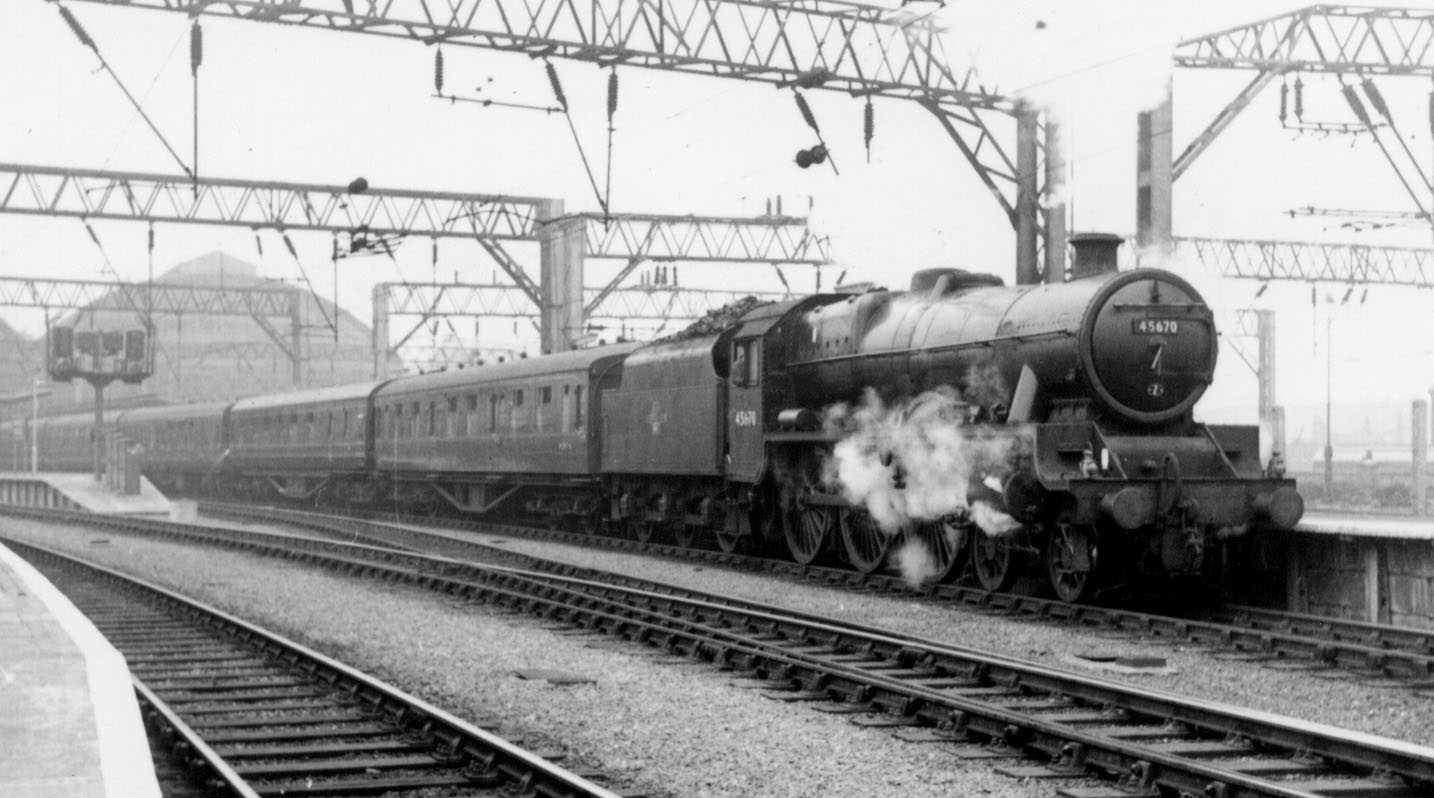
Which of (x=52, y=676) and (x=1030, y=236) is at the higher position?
(x=1030, y=236)

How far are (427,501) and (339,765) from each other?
2646 centimetres

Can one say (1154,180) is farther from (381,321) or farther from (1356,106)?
(381,321)

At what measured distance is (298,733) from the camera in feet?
28.6

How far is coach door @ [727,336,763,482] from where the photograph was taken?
60.7ft

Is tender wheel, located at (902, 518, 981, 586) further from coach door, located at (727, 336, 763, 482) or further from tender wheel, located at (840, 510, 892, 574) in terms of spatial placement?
coach door, located at (727, 336, 763, 482)

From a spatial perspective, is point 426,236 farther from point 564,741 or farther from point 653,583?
point 564,741

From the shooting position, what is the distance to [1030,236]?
1925 cm

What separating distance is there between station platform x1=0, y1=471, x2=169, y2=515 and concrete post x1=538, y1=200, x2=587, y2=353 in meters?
11.5

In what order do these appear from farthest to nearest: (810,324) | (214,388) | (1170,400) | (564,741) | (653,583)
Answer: (214,388) → (810,324) → (653,583) → (1170,400) → (564,741)

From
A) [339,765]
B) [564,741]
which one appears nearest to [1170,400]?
[564,741]

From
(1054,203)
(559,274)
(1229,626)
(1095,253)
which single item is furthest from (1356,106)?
(559,274)

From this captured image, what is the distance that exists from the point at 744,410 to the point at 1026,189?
4.34 m

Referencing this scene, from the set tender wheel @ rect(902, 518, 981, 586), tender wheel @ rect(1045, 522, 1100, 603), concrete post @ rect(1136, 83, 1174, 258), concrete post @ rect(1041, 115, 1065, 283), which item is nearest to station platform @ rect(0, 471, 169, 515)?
concrete post @ rect(1041, 115, 1065, 283)

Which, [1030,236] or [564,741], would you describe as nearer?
[564,741]
